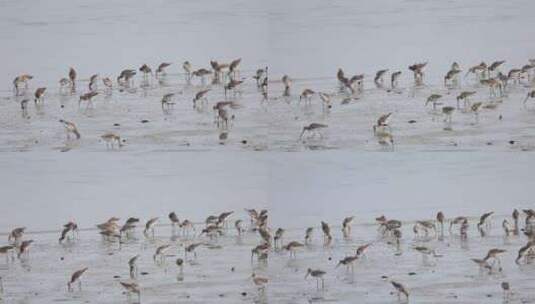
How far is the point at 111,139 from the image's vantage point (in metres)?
11.3

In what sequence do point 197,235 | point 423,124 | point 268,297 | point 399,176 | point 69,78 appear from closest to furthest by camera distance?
point 268,297, point 197,235, point 399,176, point 423,124, point 69,78

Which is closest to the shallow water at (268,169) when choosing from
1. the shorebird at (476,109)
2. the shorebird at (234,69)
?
the shorebird at (476,109)

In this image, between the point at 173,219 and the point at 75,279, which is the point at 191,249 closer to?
the point at 173,219

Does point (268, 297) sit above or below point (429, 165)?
below

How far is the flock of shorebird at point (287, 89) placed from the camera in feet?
37.8

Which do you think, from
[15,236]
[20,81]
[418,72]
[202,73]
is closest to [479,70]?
[418,72]

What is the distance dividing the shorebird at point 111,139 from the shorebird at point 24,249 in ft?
4.95

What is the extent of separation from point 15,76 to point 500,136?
160 inches

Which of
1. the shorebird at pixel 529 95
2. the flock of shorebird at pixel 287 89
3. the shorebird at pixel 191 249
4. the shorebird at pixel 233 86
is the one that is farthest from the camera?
the shorebird at pixel 233 86

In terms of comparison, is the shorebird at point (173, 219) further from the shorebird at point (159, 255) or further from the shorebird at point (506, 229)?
the shorebird at point (506, 229)

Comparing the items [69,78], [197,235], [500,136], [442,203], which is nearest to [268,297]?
[197,235]

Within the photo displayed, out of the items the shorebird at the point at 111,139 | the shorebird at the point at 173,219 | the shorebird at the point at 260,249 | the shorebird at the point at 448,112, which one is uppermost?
the shorebird at the point at 448,112

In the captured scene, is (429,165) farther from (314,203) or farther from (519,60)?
(519,60)

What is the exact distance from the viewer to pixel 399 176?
35.2 ft
